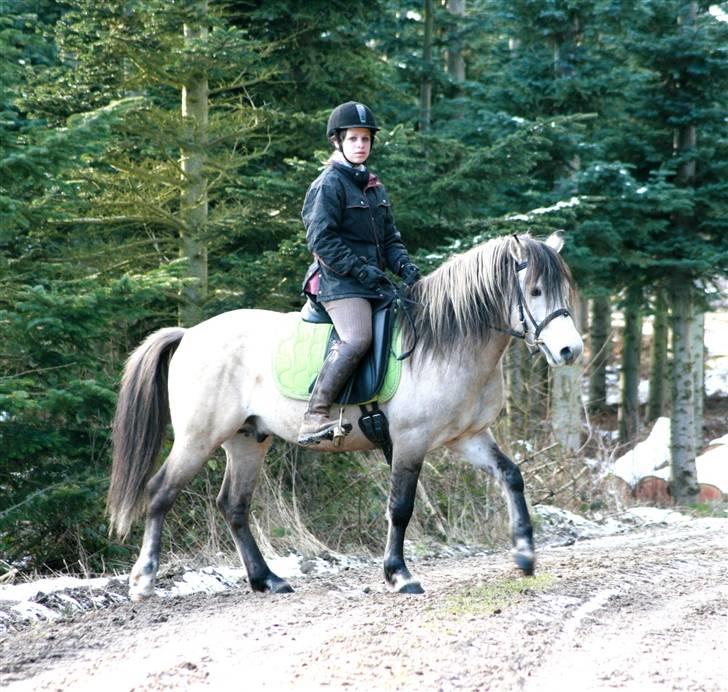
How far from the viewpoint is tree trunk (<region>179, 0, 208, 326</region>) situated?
11.0m

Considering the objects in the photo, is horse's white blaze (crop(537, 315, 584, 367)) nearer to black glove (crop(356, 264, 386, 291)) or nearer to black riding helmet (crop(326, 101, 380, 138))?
black glove (crop(356, 264, 386, 291))

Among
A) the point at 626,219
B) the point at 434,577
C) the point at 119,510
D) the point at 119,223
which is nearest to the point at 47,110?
the point at 119,223

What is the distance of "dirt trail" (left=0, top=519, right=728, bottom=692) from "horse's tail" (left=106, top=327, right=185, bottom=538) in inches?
37.6

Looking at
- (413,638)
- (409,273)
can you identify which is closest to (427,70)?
(409,273)

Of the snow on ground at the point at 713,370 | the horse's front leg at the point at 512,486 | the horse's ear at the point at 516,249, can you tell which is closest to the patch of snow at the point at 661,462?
the snow on ground at the point at 713,370

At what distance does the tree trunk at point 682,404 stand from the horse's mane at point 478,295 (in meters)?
10.8

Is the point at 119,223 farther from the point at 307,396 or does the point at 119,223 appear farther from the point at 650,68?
the point at 650,68

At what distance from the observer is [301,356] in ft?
24.9

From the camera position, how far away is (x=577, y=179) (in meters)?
15.9

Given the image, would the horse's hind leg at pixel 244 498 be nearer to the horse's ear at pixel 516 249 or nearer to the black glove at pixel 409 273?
the black glove at pixel 409 273

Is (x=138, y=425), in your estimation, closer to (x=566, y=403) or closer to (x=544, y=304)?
(x=544, y=304)

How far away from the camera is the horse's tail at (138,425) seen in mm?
7809

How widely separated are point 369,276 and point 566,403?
9457 millimetres

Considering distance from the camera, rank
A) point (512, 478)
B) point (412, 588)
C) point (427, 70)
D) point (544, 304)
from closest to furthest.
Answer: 1. point (544, 304)
2. point (412, 588)
3. point (512, 478)
4. point (427, 70)
